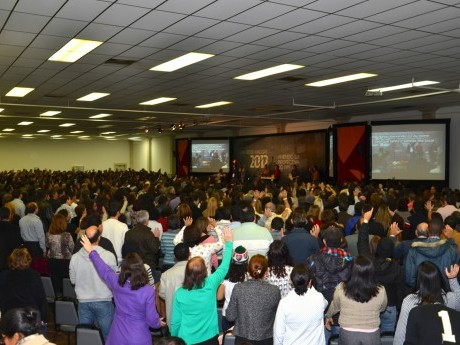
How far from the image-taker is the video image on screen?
26.3 metres

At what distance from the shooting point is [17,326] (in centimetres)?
280

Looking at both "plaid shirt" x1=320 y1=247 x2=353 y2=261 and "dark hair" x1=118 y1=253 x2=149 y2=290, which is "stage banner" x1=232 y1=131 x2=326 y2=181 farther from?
"dark hair" x1=118 y1=253 x2=149 y2=290

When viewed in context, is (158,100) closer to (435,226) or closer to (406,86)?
(406,86)

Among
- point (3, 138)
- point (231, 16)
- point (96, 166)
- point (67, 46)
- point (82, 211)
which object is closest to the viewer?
point (231, 16)

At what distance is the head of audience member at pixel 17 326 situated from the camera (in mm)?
2799

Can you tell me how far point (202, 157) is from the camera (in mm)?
26734

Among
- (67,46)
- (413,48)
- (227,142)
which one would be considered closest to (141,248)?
(67,46)

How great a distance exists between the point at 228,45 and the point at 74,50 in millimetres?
2410

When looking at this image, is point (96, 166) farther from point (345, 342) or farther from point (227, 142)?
point (345, 342)

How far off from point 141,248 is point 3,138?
1223 inches

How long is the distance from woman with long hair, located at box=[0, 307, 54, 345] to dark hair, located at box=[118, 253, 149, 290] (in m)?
0.99

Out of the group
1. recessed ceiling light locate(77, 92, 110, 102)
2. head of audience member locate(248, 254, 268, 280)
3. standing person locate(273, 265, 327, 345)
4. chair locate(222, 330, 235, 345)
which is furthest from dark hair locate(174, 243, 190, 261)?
recessed ceiling light locate(77, 92, 110, 102)

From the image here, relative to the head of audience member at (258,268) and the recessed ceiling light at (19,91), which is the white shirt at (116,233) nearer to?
the head of audience member at (258,268)

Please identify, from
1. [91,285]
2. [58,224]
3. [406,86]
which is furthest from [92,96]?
[91,285]
